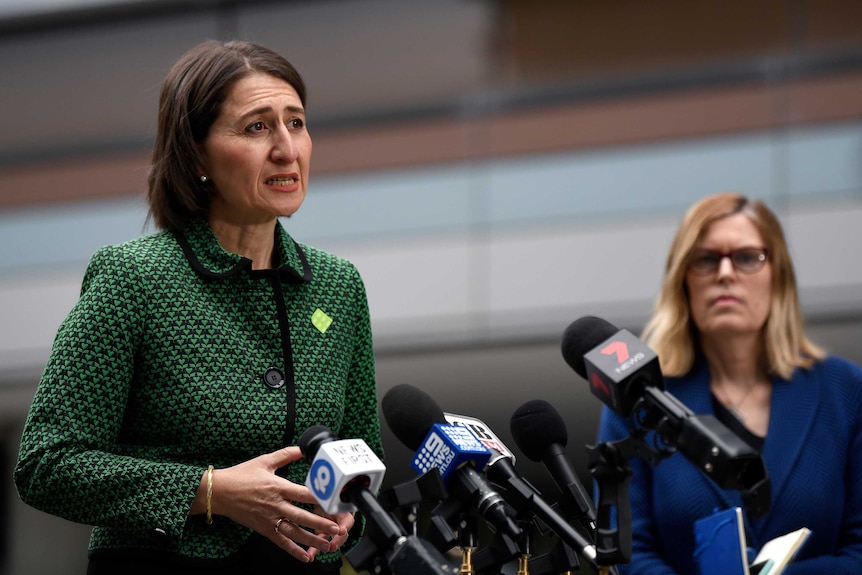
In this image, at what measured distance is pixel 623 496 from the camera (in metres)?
1.64

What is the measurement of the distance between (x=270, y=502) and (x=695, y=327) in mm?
1681

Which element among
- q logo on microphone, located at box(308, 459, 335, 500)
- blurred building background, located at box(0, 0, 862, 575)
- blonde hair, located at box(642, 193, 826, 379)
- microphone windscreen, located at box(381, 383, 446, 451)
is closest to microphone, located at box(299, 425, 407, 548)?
q logo on microphone, located at box(308, 459, 335, 500)

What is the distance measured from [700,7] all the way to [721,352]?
5.19m

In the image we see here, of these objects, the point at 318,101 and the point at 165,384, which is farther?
the point at 318,101

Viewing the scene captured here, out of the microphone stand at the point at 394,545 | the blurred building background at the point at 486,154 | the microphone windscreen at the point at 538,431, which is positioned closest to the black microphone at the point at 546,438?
the microphone windscreen at the point at 538,431

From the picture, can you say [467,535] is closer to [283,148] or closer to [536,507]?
[536,507]

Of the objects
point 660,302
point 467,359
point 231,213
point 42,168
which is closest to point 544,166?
point 467,359

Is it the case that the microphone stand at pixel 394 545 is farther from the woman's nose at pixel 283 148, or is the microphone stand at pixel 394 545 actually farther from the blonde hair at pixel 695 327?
the blonde hair at pixel 695 327

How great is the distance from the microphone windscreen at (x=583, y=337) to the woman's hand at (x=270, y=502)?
45 centimetres

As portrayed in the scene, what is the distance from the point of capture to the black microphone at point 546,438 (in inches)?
75.2

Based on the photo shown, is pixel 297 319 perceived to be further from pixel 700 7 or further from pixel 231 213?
pixel 700 7

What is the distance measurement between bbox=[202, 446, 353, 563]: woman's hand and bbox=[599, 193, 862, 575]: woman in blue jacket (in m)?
1.16

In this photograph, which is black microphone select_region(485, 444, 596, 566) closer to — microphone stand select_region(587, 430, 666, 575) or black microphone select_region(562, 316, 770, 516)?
microphone stand select_region(587, 430, 666, 575)

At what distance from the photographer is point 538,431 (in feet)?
6.46
